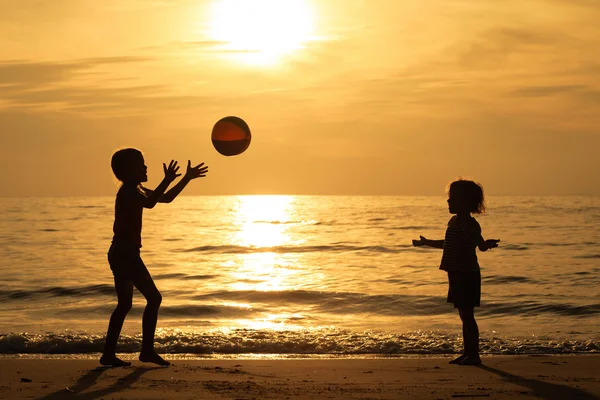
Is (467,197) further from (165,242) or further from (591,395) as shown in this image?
(165,242)

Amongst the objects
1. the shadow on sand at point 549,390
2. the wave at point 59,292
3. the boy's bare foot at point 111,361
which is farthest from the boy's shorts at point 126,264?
the wave at point 59,292

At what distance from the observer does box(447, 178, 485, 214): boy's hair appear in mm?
8234

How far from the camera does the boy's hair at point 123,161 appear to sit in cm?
773

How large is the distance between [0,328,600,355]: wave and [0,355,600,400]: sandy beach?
46.3 inches

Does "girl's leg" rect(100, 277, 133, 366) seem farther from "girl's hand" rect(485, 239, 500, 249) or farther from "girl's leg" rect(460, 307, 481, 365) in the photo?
"girl's hand" rect(485, 239, 500, 249)

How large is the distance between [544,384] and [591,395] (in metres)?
0.65

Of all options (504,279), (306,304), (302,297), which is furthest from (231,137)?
(504,279)

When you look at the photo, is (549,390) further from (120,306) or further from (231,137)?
(231,137)

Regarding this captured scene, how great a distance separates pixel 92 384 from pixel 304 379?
6.55 ft

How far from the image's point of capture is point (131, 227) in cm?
760

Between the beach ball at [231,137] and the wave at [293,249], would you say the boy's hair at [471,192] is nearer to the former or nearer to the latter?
the beach ball at [231,137]

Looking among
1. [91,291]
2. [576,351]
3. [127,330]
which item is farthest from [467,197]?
[91,291]

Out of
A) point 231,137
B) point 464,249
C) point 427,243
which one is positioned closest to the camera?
point 427,243

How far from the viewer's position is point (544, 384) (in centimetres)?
725
